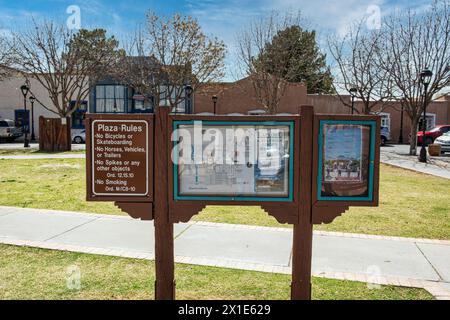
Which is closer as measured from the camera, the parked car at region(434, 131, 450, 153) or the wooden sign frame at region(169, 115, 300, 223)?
the wooden sign frame at region(169, 115, 300, 223)

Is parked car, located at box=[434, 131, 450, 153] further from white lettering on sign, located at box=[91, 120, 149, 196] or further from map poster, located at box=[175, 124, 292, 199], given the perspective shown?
white lettering on sign, located at box=[91, 120, 149, 196]

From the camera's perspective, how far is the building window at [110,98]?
3838cm

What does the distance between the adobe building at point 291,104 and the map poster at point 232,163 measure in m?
29.1

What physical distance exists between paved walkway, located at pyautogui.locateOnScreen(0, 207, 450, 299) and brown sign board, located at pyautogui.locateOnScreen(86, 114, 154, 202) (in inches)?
67.2

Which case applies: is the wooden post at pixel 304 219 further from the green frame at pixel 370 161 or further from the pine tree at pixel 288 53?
the pine tree at pixel 288 53

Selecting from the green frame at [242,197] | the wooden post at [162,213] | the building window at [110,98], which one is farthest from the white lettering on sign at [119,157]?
the building window at [110,98]

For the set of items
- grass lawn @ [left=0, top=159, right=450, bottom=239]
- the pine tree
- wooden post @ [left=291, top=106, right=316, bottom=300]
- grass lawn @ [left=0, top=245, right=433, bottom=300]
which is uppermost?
the pine tree

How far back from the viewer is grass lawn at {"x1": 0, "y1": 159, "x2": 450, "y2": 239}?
6544 millimetres

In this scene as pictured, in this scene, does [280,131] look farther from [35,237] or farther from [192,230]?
[35,237]

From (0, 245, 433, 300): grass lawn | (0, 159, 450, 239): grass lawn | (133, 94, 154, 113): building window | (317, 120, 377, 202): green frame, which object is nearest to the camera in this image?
(317, 120, 377, 202): green frame

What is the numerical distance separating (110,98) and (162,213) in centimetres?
3746

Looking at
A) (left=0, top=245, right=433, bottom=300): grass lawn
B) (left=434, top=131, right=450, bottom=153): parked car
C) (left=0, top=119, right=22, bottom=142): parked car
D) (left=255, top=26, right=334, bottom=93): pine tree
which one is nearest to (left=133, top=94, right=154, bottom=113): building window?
(left=0, top=119, right=22, bottom=142): parked car

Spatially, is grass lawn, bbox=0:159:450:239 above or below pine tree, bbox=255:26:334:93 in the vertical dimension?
below

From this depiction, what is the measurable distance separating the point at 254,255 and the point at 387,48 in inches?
885
